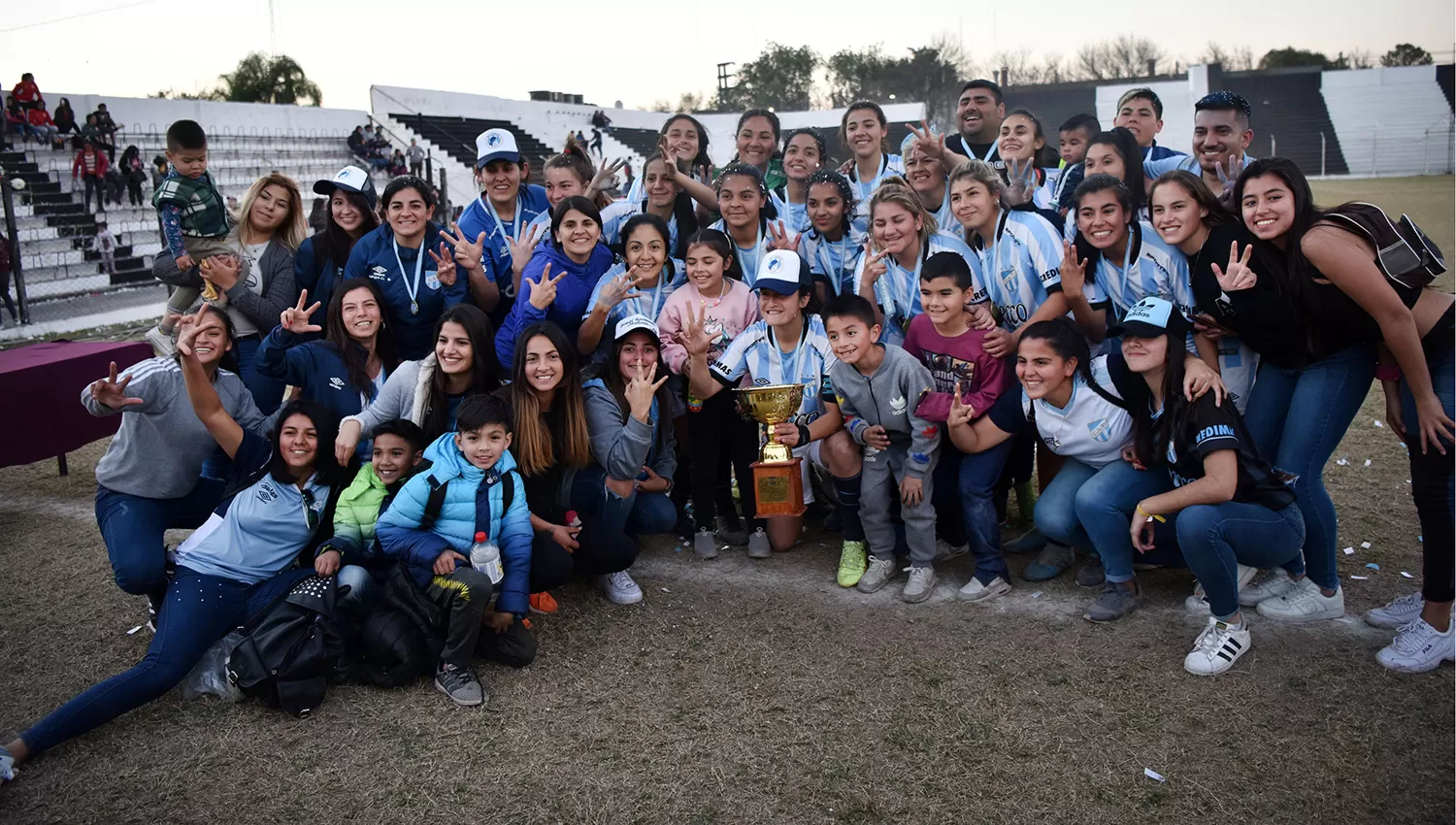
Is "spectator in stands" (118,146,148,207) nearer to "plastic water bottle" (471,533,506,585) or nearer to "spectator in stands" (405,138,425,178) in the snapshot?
"spectator in stands" (405,138,425,178)

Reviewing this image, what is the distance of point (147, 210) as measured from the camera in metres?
19.8

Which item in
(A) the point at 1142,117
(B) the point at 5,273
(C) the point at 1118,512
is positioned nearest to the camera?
(C) the point at 1118,512

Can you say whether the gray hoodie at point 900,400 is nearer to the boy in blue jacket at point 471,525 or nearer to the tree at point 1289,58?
the boy in blue jacket at point 471,525

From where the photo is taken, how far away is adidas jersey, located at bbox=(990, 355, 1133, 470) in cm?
409

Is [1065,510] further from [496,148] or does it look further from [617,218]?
[496,148]

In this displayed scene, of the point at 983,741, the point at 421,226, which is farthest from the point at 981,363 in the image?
the point at 421,226

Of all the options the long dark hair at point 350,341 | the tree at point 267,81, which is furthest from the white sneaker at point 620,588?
the tree at point 267,81

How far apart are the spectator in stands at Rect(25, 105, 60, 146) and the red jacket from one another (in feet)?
3.08

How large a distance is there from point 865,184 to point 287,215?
3360 mm

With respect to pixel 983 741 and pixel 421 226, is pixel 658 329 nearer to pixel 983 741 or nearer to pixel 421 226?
pixel 421 226

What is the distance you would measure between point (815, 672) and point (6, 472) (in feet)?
20.3

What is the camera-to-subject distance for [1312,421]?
376 cm

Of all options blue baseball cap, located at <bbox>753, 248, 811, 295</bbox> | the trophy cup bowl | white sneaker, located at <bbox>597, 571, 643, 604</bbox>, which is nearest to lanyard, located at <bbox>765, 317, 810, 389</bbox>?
the trophy cup bowl

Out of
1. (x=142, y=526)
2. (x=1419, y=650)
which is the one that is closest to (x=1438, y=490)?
(x=1419, y=650)
